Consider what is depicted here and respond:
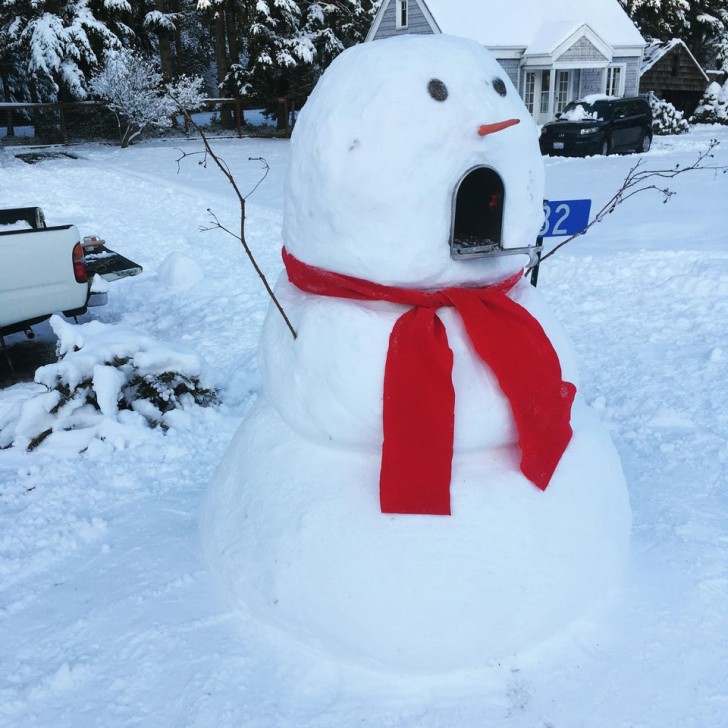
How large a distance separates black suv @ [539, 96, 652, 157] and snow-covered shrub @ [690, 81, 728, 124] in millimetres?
8859

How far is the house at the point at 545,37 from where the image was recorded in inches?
819

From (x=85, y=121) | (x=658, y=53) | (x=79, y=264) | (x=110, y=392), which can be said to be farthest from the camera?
(x=658, y=53)

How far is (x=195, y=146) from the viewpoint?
21141mm

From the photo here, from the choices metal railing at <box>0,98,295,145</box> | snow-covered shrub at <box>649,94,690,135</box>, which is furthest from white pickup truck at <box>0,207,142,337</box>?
snow-covered shrub at <box>649,94,690,135</box>

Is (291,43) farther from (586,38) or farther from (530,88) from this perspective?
(586,38)

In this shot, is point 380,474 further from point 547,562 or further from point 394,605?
point 547,562

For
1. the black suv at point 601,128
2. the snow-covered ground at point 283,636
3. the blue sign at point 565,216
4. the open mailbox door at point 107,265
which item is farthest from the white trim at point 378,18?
the blue sign at point 565,216

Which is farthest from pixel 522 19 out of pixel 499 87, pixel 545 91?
pixel 499 87

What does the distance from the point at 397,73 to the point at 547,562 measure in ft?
5.55

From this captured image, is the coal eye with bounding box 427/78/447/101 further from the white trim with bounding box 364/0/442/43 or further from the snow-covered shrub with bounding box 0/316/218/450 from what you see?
the white trim with bounding box 364/0/442/43

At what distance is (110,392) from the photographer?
4301mm

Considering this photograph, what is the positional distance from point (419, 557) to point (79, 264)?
4807 millimetres

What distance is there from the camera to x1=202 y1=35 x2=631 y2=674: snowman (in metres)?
2.15

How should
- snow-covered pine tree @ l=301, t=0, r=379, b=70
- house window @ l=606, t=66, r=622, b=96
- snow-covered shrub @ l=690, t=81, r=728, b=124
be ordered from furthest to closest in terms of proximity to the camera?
snow-covered shrub @ l=690, t=81, r=728, b=124, house window @ l=606, t=66, r=622, b=96, snow-covered pine tree @ l=301, t=0, r=379, b=70
